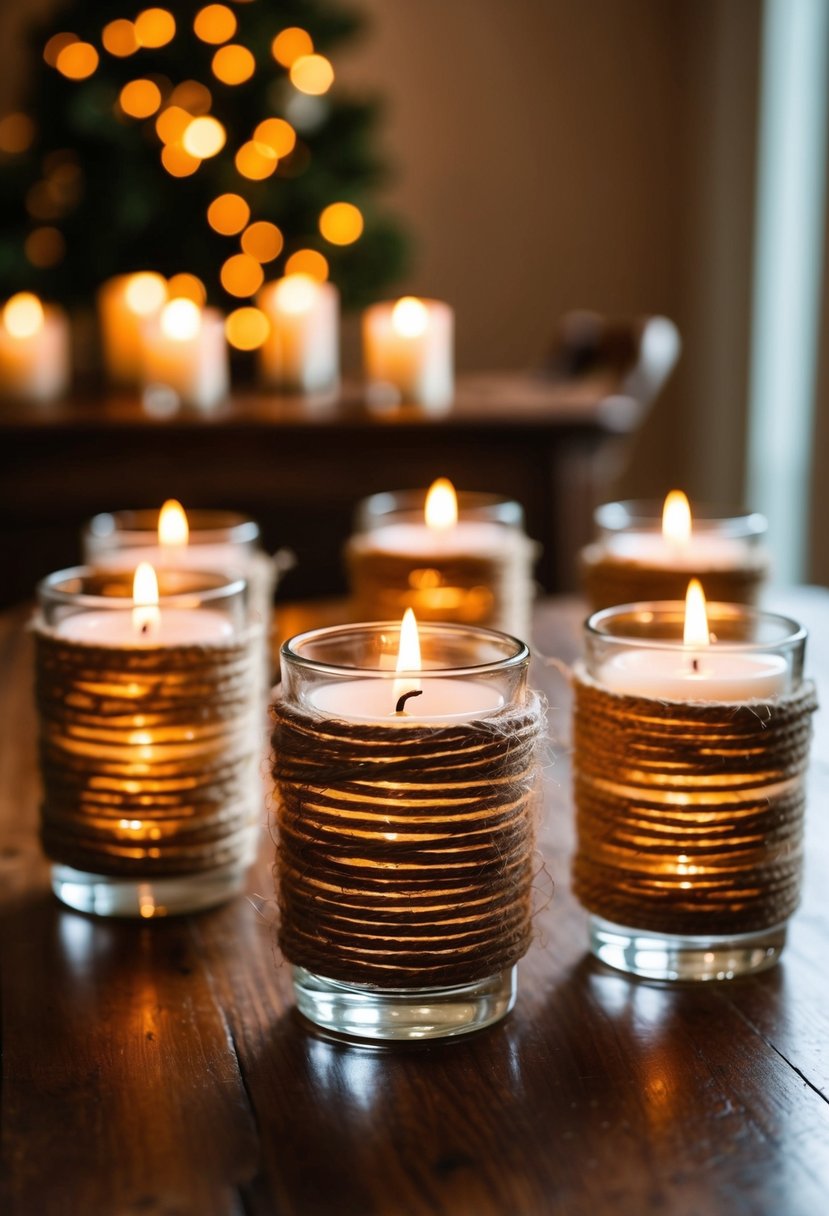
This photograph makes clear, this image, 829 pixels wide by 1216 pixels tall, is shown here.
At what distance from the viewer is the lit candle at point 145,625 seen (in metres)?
0.69

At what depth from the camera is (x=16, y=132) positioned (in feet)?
11.6

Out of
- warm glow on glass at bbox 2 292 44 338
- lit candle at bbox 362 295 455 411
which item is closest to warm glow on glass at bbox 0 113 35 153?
warm glow on glass at bbox 2 292 44 338

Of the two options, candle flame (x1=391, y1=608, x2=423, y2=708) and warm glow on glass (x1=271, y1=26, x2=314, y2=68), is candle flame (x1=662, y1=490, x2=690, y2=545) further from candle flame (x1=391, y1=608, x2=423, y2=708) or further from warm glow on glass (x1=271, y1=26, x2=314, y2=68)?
warm glow on glass (x1=271, y1=26, x2=314, y2=68)

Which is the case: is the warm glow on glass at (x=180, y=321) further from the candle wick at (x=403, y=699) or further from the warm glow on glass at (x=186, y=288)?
the candle wick at (x=403, y=699)

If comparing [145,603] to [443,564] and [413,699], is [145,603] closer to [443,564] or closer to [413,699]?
[413,699]

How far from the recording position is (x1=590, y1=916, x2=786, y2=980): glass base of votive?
623mm

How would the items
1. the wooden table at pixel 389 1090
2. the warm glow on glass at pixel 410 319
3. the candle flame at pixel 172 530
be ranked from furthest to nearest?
the warm glow on glass at pixel 410 319
the candle flame at pixel 172 530
the wooden table at pixel 389 1090

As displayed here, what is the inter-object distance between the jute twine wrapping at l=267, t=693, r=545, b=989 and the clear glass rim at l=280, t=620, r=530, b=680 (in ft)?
0.07

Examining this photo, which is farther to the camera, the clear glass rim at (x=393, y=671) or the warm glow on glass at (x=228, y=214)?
the warm glow on glass at (x=228, y=214)

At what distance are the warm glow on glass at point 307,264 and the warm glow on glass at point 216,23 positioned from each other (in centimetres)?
48

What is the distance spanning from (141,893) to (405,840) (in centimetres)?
19

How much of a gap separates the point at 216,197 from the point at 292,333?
1139mm

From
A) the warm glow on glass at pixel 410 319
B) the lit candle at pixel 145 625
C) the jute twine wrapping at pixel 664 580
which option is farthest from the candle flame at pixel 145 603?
the warm glow on glass at pixel 410 319

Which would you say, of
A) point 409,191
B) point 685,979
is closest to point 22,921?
point 685,979
